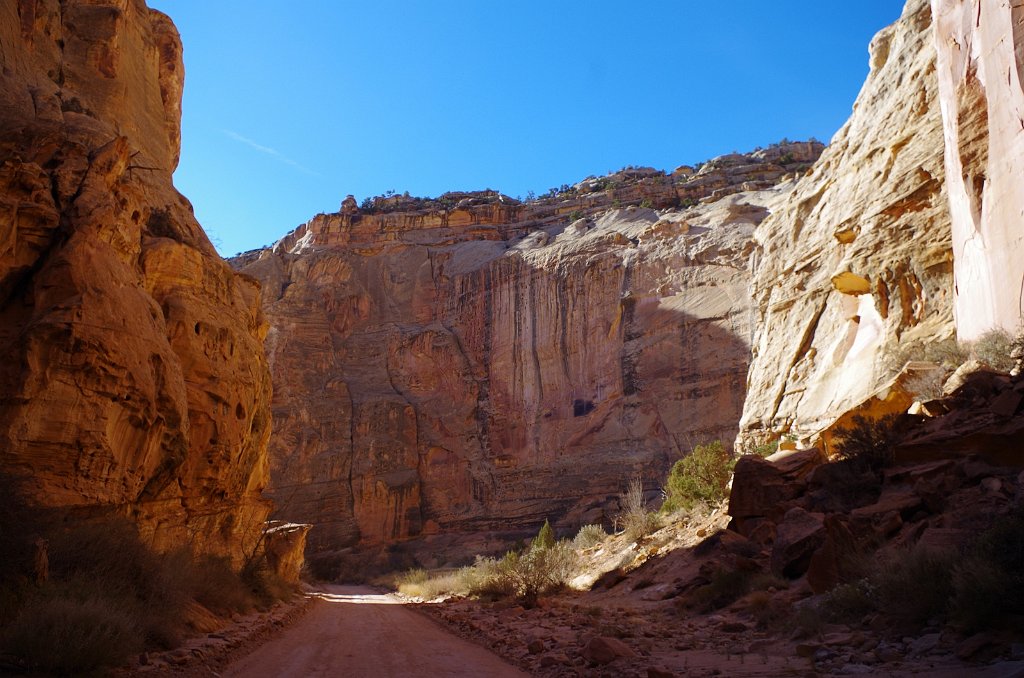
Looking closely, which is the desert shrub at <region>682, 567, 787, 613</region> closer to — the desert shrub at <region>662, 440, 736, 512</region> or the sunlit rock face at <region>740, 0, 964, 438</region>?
the sunlit rock face at <region>740, 0, 964, 438</region>

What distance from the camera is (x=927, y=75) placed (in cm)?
1969

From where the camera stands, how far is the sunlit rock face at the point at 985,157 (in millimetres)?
12375

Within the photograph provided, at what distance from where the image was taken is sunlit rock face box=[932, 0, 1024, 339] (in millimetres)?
12375

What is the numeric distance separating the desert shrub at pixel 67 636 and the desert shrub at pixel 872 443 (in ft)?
38.0

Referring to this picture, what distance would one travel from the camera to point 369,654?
9.71 meters

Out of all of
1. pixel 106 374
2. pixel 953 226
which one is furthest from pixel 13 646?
pixel 953 226

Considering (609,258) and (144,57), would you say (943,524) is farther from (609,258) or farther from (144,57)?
(609,258)

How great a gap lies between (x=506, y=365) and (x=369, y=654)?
38.2 metres

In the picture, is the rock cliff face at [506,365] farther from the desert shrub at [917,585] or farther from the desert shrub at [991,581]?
the desert shrub at [991,581]

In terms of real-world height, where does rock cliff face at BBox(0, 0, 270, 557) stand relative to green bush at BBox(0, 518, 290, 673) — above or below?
above

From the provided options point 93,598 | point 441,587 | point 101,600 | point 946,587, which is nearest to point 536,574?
point 441,587

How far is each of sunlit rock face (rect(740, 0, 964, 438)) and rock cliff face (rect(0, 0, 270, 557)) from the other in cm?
1511

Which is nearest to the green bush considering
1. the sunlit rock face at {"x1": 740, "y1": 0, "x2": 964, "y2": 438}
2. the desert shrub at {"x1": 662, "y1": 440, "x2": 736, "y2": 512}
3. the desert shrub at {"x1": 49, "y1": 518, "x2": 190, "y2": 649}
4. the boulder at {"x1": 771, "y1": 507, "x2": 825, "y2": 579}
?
the desert shrub at {"x1": 49, "y1": 518, "x2": 190, "y2": 649}

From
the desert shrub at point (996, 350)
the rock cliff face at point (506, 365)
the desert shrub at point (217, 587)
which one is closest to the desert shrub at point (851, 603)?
the desert shrub at point (996, 350)
